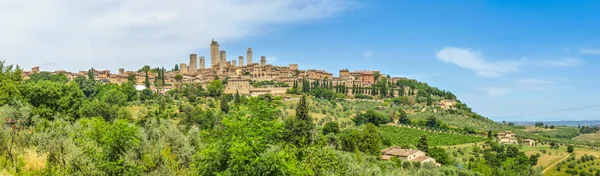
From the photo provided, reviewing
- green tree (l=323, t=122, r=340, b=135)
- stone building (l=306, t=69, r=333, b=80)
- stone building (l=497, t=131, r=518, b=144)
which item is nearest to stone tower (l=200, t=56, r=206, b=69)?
stone building (l=306, t=69, r=333, b=80)

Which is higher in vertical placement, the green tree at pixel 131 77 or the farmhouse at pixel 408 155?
the green tree at pixel 131 77

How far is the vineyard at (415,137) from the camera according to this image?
49.6 m

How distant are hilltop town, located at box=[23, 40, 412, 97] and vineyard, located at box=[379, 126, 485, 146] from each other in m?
21.9

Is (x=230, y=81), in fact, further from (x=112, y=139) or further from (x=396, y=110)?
(x=112, y=139)

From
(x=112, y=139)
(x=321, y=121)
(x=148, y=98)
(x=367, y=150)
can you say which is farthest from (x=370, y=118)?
(x=112, y=139)

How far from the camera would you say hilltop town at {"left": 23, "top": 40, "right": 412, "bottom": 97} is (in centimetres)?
7231

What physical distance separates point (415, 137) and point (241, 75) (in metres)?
40.3

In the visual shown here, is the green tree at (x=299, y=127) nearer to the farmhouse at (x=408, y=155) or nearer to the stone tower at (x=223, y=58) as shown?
the farmhouse at (x=408, y=155)

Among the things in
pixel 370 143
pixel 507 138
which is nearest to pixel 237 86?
pixel 370 143

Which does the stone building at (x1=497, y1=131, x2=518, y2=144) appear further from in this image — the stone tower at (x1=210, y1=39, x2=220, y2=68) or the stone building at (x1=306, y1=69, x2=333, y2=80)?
the stone tower at (x1=210, y1=39, x2=220, y2=68)

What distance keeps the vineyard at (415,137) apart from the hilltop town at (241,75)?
21.9 metres

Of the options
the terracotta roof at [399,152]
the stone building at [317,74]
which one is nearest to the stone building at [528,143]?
the terracotta roof at [399,152]

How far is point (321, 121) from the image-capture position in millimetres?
54062

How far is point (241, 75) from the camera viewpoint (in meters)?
83.4
